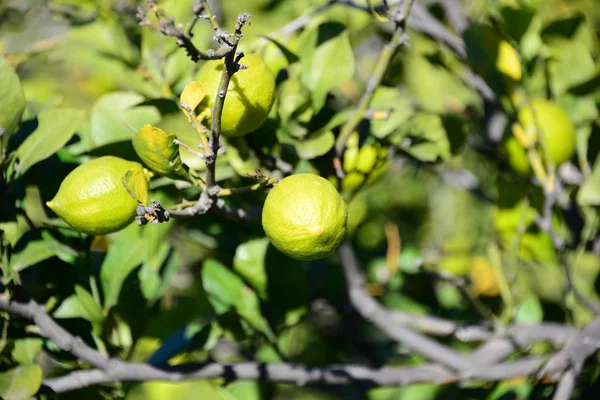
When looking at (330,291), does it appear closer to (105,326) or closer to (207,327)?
(207,327)

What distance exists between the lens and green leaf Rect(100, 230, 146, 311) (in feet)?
2.37

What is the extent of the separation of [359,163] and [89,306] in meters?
0.36

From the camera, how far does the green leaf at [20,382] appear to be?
2.06 ft

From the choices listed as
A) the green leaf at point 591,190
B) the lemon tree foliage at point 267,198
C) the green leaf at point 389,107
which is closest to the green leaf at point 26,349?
the lemon tree foliage at point 267,198

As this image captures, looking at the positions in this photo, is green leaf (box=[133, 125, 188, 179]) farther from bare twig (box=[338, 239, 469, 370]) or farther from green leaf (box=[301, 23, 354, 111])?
bare twig (box=[338, 239, 469, 370])

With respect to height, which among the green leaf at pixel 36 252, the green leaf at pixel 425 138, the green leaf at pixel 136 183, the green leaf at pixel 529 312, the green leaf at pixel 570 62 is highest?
the green leaf at pixel 136 183

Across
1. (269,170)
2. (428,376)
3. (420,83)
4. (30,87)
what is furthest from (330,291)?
(30,87)

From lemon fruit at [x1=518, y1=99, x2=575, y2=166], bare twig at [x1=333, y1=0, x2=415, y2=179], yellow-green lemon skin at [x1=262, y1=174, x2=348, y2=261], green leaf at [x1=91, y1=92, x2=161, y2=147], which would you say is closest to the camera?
yellow-green lemon skin at [x1=262, y1=174, x2=348, y2=261]

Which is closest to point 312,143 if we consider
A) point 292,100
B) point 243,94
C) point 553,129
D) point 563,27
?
point 292,100

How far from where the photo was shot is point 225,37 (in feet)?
1.42

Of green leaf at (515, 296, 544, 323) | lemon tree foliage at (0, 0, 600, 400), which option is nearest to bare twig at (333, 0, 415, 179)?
lemon tree foliage at (0, 0, 600, 400)

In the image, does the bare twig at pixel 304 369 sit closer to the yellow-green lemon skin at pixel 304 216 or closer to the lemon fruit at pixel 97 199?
the lemon fruit at pixel 97 199

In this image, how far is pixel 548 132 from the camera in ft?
2.77

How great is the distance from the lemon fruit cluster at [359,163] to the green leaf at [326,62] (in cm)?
7
